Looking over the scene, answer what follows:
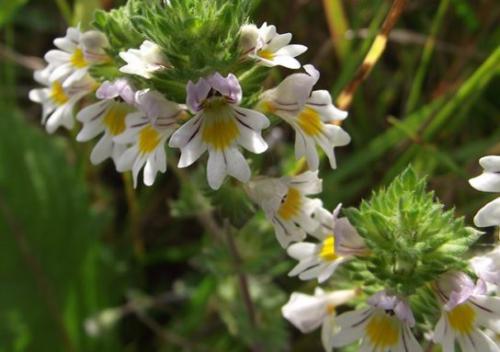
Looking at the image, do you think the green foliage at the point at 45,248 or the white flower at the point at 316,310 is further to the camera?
the green foliage at the point at 45,248

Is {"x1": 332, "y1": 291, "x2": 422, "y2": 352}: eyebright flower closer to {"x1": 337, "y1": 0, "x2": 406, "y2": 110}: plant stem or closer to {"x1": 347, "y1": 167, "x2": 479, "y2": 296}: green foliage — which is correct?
{"x1": 347, "y1": 167, "x2": 479, "y2": 296}: green foliage

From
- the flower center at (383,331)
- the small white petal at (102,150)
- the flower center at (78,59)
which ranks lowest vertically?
the flower center at (383,331)

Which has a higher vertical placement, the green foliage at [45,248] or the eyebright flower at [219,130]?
the eyebright flower at [219,130]

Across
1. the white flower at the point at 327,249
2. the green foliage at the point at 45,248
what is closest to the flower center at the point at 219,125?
the white flower at the point at 327,249

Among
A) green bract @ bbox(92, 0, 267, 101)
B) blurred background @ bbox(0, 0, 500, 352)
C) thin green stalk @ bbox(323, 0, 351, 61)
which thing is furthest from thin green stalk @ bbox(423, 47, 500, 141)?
green bract @ bbox(92, 0, 267, 101)

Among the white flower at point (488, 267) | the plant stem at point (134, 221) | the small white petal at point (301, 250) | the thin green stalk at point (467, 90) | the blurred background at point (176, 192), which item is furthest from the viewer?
the plant stem at point (134, 221)

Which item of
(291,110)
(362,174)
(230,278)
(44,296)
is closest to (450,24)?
(362,174)

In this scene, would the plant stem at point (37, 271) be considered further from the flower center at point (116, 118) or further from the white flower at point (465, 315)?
the white flower at point (465, 315)

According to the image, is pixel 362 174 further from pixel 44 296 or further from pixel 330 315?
pixel 44 296
